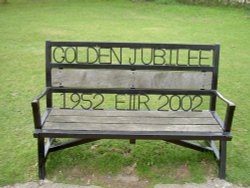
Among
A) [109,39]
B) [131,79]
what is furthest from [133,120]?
[109,39]

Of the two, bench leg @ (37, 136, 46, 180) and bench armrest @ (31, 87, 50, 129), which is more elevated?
bench armrest @ (31, 87, 50, 129)

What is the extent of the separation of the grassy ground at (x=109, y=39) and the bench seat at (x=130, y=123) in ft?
1.45

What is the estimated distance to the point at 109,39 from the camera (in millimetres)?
9703

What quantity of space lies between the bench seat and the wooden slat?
10.0 inches

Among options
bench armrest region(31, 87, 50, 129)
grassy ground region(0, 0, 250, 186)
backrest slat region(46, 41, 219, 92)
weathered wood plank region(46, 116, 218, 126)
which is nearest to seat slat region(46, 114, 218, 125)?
weathered wood plank region(46, 116, 218, 126)

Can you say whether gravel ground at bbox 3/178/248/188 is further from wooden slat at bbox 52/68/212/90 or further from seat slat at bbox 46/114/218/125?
wooden slat at bbox 52/68/212/90

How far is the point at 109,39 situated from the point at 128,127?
6.21 m

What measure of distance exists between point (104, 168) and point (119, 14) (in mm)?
10160

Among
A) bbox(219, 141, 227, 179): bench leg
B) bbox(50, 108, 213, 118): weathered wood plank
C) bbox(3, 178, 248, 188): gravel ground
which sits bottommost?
bbox(3, 178, 248, 188): gravel ground

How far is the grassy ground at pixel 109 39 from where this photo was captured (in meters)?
3.97

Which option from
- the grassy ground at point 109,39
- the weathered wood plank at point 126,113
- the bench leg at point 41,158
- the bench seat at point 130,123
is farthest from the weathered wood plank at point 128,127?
the grassy ground at point 109,39

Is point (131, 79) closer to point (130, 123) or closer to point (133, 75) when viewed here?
point (133, 75)

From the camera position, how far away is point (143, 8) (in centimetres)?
1493

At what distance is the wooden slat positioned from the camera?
4090 mm
